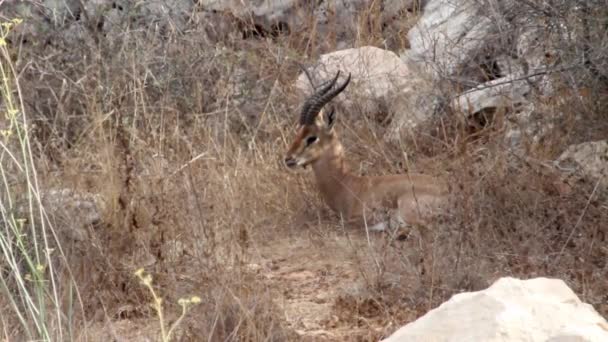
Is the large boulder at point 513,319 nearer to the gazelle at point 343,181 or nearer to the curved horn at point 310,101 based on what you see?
the gazelle at point 343,181

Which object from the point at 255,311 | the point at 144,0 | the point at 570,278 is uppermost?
the point at 144,0

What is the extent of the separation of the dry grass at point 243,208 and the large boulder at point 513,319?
1.52m

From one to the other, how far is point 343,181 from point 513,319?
15.8ft

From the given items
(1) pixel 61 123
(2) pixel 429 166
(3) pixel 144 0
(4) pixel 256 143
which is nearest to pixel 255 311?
(2) pixel 429 166

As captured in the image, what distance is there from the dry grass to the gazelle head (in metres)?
0.22

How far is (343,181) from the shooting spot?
26.8 ft

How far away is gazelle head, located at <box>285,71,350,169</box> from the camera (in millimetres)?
7910

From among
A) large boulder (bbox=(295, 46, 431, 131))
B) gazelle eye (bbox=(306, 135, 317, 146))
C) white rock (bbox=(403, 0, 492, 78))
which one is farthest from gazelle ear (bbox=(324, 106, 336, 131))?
white rock (bbox=(403, 0, 492, 78))

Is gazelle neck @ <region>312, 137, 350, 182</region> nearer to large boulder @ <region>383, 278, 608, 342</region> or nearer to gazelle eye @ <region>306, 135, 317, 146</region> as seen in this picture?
gazelle eye @ <region>306, 135, 317, 146</region>

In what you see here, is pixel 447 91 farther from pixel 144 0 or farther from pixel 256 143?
pixel 144 0

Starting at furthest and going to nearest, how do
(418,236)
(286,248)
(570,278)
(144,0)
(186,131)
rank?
(144,0), (186,131), (286,248), (418,236), (570,278)

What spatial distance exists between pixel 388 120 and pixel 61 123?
2.44 m

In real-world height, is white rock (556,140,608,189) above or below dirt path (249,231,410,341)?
above

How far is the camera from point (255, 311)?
5168 millimetres
